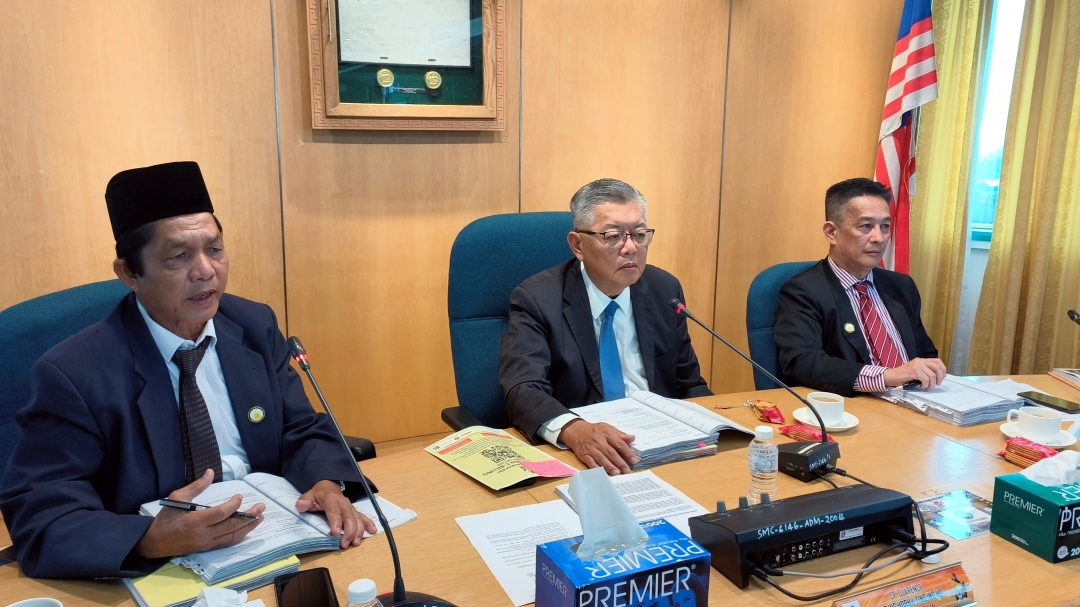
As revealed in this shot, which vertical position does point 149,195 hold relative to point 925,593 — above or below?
above

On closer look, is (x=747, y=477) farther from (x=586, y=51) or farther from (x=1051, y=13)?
(x=1051, y=13)

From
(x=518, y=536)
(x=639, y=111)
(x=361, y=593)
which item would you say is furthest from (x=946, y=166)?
(x=361, y=593)

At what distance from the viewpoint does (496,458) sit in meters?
1.63

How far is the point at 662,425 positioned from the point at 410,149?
6.04 ft

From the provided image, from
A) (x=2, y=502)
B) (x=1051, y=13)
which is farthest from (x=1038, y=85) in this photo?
(x=2, y=502)

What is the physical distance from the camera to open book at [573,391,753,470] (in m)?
1.64

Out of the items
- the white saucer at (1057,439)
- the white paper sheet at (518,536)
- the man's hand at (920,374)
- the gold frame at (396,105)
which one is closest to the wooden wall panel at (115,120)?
the gold frame at (396,105)

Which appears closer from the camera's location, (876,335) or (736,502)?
(736,502)

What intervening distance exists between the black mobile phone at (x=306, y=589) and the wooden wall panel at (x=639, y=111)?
7.87 feet

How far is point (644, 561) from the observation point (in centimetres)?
100

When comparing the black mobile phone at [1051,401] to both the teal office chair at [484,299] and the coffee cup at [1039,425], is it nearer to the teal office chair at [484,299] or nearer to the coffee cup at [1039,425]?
the coffee cup at [1039,425]

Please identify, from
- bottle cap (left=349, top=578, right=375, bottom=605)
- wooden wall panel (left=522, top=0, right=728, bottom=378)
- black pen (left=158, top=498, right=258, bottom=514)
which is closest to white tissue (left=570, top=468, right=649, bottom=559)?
bottle cap (left=349, top=578, right=375, bottom=605)

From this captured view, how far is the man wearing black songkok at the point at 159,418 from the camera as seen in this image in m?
1.19

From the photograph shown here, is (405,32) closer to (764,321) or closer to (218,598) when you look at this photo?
(764,321)
